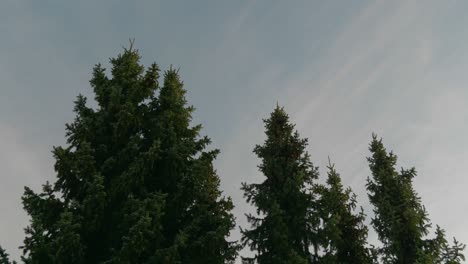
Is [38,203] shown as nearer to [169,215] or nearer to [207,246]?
[169,215]

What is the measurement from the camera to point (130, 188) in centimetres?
1398

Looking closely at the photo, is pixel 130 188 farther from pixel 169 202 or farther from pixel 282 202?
pixel 282 202

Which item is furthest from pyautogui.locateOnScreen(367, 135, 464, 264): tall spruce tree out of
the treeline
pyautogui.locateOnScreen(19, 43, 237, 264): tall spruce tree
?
pyautogui.locateOnScreen(19, 43, 237, 264): tall spruce tree

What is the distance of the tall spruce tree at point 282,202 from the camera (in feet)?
64.8

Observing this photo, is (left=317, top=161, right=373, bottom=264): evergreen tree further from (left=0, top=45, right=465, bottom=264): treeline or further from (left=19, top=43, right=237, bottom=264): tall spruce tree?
(left=19, top=43, right=237, bottom=264): tall spruce tree

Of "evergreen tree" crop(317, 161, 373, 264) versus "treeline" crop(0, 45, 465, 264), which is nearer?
"treeline" crop(0, 45, 465, 264)

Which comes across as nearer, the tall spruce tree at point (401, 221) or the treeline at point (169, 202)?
the treeline at point (169, 202)

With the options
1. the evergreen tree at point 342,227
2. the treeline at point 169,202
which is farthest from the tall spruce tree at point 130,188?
the evergreen tree at point 342,227

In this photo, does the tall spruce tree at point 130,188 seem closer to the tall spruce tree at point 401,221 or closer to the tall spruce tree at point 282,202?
the tall spruce tree at point 282,202

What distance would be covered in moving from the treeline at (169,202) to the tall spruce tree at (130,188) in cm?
4

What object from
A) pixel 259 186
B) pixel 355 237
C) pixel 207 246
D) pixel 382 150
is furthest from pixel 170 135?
pixel 382 150

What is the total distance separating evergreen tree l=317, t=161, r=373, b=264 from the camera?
20641 millimetres

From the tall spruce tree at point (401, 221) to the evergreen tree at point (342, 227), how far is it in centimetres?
100

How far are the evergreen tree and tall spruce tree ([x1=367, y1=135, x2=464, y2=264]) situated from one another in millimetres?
998
